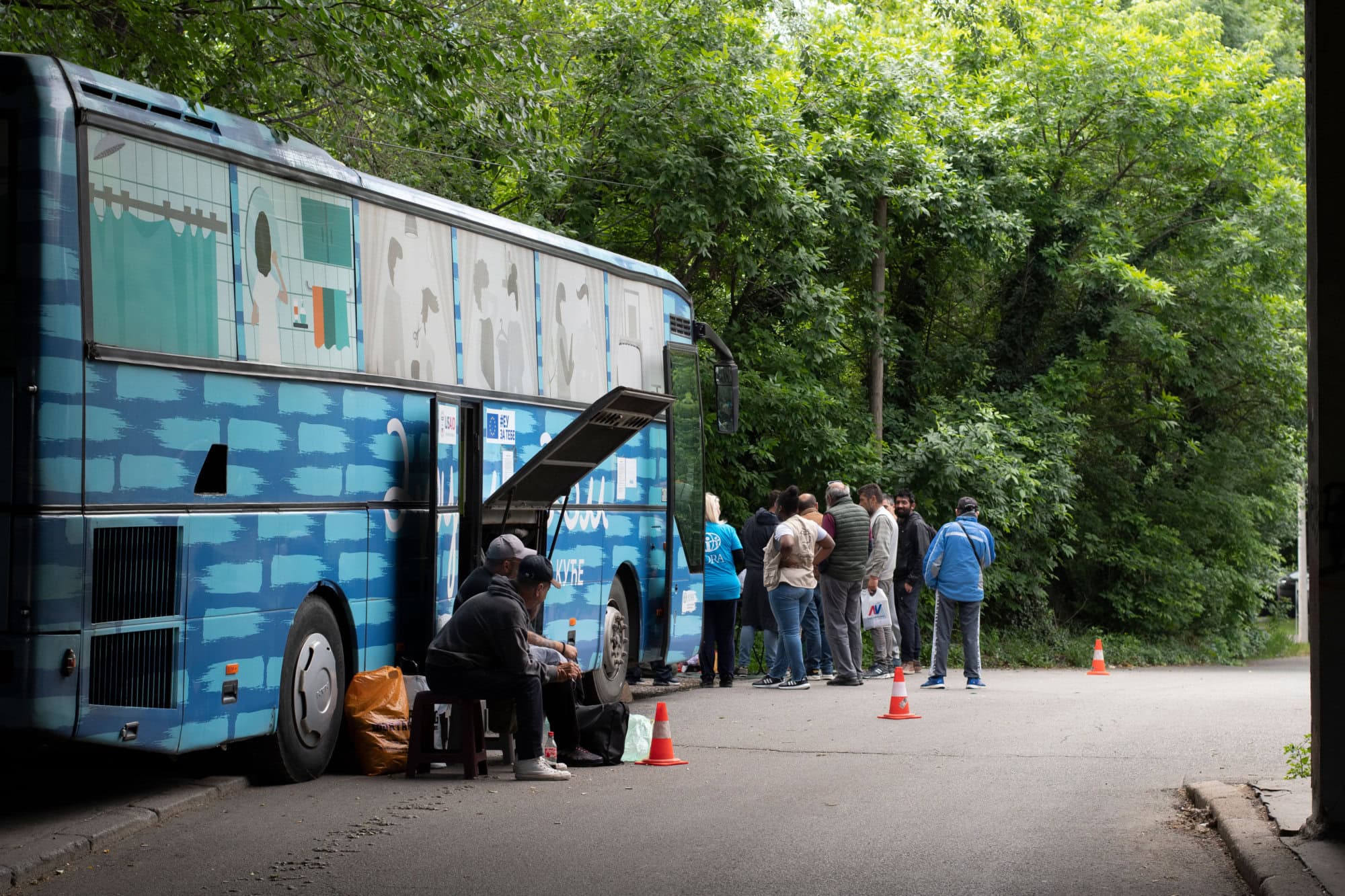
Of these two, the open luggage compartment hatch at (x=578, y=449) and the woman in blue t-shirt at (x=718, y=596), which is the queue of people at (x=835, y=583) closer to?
the woman in blue t-shirt at (x=718, y=596)

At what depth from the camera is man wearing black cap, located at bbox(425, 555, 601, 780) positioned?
32.6 feet

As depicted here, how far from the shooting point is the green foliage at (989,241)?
20438 millimetres

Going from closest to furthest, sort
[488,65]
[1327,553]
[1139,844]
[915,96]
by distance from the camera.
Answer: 1. [1327,553]
2. [1139,844]
3. [488,65]
4. [915,96]

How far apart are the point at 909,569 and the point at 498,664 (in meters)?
9.59

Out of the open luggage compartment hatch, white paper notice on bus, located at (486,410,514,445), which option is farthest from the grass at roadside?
white paper notice on bus, located at (486,410,514,445)

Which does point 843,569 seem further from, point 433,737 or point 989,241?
point 989,241

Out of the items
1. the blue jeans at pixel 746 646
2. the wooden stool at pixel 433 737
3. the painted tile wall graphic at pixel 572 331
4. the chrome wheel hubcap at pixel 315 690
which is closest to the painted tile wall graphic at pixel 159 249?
the chrome wheel hubcap at pixel 315 690

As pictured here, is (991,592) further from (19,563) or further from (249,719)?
(19,563)

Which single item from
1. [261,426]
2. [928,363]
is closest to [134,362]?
[261,426]

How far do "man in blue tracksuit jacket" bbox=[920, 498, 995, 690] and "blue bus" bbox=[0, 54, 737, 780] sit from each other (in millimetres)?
4604

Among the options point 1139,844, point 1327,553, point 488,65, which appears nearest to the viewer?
point 1327,553

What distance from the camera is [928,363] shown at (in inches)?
1099

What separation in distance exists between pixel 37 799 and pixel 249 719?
1.19 m

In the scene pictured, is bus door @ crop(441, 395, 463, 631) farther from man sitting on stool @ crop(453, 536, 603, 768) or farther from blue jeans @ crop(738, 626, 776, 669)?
blue jeans @ crop(738, 626, 776, 669)
